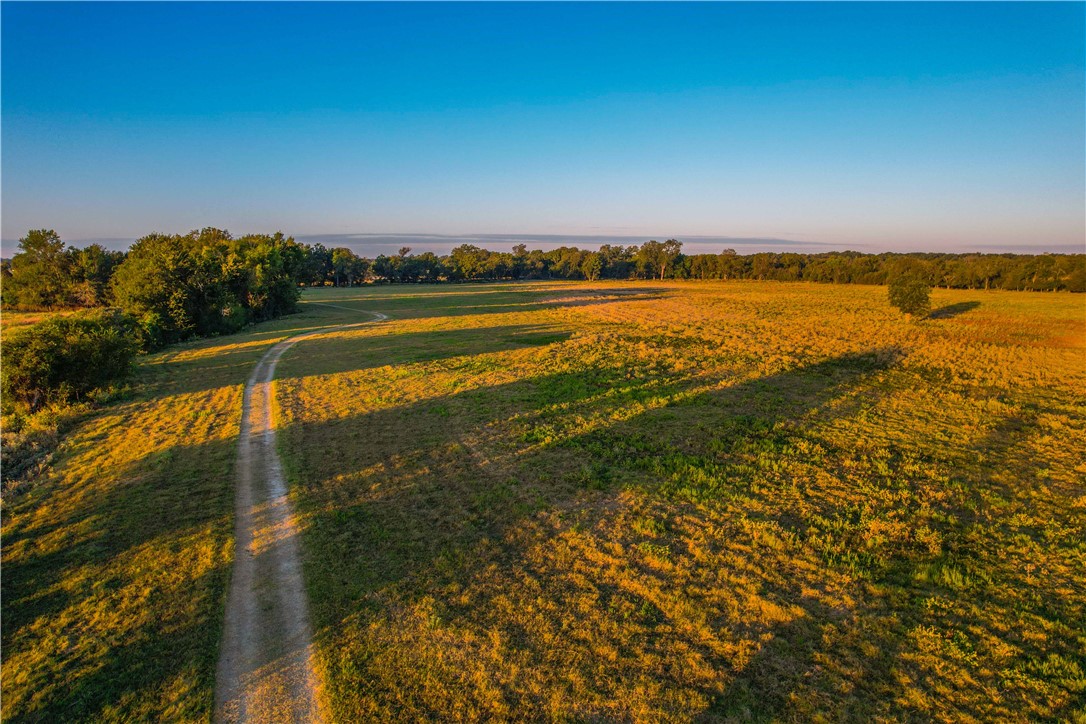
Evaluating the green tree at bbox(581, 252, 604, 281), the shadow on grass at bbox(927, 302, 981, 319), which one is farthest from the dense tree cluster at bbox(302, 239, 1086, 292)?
the shadow on grass at bbox(927, 302, 981, 319)

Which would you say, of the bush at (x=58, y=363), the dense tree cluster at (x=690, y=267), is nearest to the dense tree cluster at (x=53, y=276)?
the dense tree cluster at (x=690, y=267)

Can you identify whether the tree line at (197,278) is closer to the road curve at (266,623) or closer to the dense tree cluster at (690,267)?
the dense tree cluster at (690,267)

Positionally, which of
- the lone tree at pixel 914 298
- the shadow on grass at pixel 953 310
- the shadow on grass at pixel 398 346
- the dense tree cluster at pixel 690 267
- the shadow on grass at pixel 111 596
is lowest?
Result: the shadow on grass at pixel 111 596

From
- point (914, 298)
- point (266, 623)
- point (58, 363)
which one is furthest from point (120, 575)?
point (914, 298)

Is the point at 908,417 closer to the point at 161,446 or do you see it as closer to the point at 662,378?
the point at 662,378

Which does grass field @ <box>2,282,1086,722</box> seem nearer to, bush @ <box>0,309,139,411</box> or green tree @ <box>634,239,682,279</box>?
bush @ <box>0,309,139,411</box>

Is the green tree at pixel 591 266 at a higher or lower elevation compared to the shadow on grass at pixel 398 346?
higher
